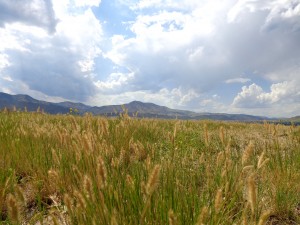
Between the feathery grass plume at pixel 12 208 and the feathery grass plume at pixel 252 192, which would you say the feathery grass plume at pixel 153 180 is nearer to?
the feathery grass plume at pixel 252 192

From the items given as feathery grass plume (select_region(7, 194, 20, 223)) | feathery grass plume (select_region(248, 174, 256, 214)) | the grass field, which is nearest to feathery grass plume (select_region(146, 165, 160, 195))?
the grass field

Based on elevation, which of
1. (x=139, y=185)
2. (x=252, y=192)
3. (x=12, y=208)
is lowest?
(x=139, y=185)

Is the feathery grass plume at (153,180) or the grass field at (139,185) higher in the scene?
the feathery grass plume at (153,180)

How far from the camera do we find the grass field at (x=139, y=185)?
209cm

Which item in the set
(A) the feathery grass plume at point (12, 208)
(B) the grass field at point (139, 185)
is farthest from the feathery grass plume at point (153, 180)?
(A) the feathery grass plume at point (12, 208)

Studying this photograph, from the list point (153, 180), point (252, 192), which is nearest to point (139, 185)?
point (153, 180)

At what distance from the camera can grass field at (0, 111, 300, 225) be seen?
6.86ft

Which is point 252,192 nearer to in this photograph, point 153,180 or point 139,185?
point 153,180

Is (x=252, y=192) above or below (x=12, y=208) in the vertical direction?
above

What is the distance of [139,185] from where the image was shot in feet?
9.43

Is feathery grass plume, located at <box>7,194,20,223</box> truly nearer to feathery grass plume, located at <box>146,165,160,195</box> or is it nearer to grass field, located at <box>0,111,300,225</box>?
grass field, located at <box>0,111,300,225</box>

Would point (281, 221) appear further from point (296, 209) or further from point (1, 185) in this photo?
point (1, 185)

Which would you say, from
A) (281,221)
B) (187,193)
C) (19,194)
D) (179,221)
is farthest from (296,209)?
(19,194)

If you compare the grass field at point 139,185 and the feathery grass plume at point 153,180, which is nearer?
the feathery grass plume at point 153,180
